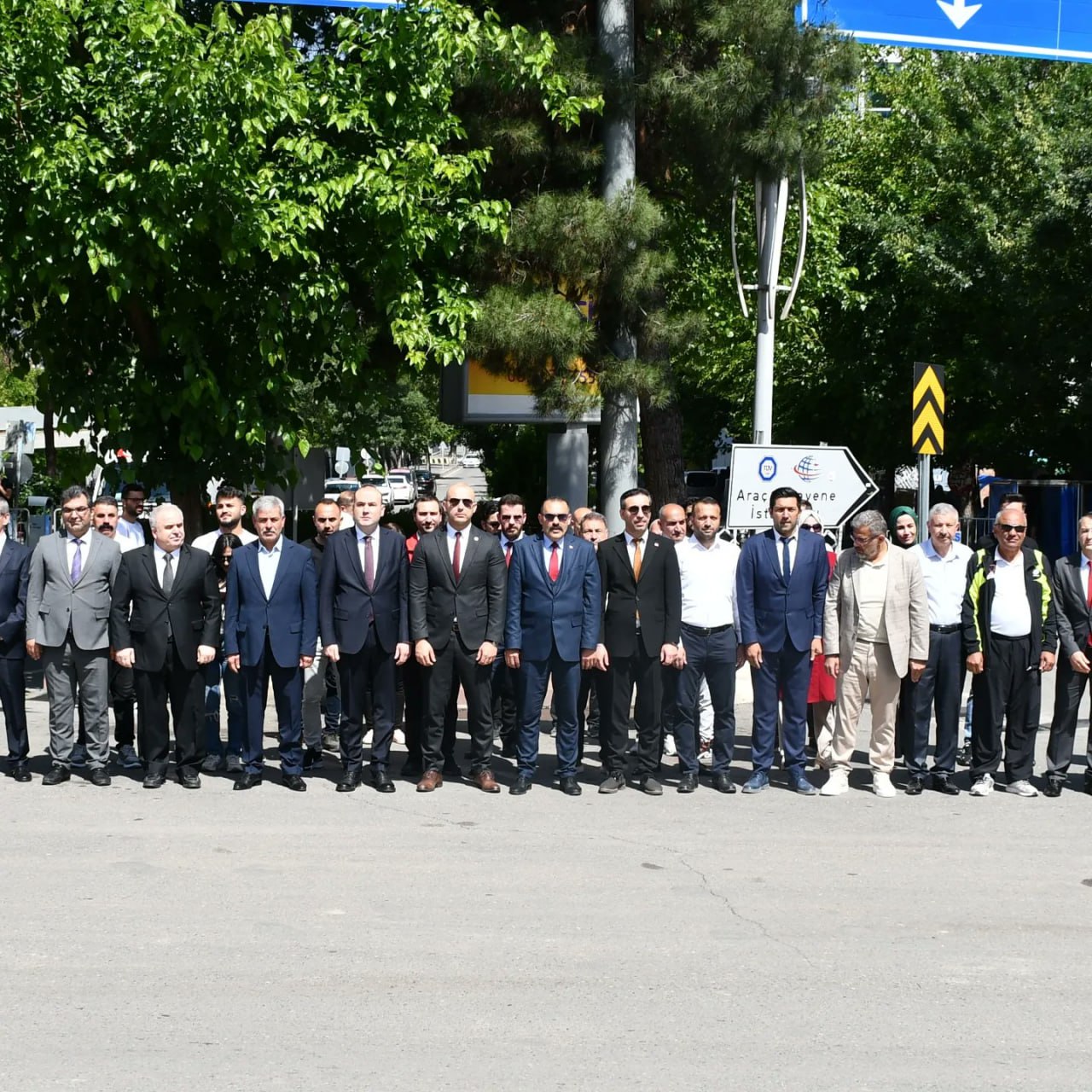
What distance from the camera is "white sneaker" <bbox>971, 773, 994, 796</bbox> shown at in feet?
Result: 32.5

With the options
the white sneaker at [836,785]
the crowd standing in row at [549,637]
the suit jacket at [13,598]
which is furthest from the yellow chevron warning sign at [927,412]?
the suit jacket at [13,598]

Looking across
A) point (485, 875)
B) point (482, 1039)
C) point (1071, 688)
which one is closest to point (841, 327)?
point (1071, 688)

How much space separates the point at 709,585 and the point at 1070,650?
2390 mm

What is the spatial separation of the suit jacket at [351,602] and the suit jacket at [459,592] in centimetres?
10

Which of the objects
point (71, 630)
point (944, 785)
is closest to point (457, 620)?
point (71, 630)

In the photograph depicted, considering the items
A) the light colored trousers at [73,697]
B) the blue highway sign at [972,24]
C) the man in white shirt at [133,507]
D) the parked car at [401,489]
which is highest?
the blue highway sign at [972,24]

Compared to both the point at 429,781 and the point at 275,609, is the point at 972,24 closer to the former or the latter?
the point at 275,609

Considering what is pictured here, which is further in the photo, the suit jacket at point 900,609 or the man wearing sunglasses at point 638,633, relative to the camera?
the man wearing sunglasses at point 638,633

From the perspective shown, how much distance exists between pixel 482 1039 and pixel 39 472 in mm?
29270

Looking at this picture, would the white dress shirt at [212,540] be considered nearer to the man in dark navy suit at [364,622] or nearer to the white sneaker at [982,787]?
the man in dark navy suit at [364,622]

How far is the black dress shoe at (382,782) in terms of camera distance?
32.1 feet

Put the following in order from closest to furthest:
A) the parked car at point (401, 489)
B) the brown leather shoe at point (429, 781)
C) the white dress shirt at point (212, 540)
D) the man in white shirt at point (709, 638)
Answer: the brown leather shoe at point (429, 781) < the man in white shirt at point (709, 638) < the white dress shirt at point (212, 540) < the parked car at point (401, 489)

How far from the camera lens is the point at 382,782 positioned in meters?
9.81

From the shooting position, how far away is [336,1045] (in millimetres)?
Answer: 5203
